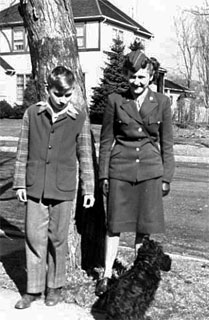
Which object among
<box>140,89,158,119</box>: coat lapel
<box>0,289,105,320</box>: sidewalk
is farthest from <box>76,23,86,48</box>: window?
<box>0,289,105,320</box>: sidewalk

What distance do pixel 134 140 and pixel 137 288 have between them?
4.04 feet

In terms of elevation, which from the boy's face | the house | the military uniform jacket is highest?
A: the house

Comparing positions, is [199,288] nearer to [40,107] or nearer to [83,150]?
[83,150]

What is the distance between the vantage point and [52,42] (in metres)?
4.86

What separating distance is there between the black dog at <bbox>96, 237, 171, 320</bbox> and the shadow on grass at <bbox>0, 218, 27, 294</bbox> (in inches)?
42.9

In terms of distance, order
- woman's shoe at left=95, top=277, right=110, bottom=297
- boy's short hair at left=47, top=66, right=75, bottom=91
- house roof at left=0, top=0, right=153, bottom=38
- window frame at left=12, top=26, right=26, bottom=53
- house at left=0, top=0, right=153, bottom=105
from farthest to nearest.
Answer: window frame at left=12, top=26, right=26, bottom=53 < house at left=0, top=0, right=153, bottom=105 < house roof at left=0, top=0, right=153, bottom=38 < woman's shoe at left=95, top=277, right=110, bottom=297 < boy's short hair at left=47, top=66, right=75, bottom=91

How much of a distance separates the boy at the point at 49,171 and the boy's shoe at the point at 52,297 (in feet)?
0.04

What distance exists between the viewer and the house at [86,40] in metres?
34.8

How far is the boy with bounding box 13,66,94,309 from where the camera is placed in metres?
4.25

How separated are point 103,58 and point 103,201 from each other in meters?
31.0

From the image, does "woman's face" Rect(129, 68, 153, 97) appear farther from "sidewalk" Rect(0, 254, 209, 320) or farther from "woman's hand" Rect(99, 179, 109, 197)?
"sidewalk" Rect(0, 254, 209, 320)

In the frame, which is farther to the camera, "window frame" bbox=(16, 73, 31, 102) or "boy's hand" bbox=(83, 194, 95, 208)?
"window frame" bbox=(16, 73, 31, 102)

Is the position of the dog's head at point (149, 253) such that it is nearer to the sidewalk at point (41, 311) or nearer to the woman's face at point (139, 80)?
the sidewalk at point (41, 311)

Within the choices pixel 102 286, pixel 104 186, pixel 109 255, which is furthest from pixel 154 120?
pixel 102 286
